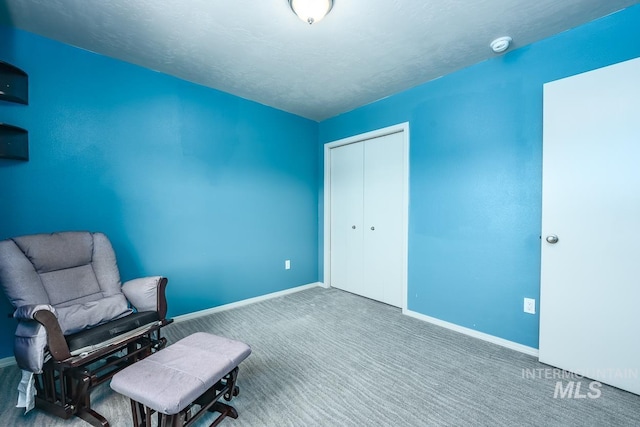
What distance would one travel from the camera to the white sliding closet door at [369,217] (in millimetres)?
3055

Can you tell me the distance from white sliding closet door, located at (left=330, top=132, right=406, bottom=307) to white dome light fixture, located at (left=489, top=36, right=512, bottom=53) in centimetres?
112

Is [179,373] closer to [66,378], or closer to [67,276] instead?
[66,378]

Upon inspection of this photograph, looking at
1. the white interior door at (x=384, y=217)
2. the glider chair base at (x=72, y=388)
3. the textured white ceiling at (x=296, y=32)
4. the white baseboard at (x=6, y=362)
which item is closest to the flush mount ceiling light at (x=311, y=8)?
the textured white ceiling at (x=296, y=32)

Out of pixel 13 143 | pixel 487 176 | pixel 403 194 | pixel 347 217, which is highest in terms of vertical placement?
pixel 13 143

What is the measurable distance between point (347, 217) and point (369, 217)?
1.26ft

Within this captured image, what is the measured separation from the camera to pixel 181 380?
1.17 meters

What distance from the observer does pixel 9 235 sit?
1876 mm

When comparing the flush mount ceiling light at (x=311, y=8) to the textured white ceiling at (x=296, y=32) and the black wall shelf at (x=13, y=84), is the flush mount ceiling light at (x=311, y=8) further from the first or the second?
the black wall shelf at (x=13, y=84)

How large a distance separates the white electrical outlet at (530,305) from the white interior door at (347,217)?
5.75 ft

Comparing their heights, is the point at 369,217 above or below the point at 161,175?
below

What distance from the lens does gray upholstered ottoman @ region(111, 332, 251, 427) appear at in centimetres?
110

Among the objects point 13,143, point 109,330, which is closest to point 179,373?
point 109,330

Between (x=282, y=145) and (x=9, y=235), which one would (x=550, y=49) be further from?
(x=9, y=235)

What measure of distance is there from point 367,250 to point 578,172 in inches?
84.4
